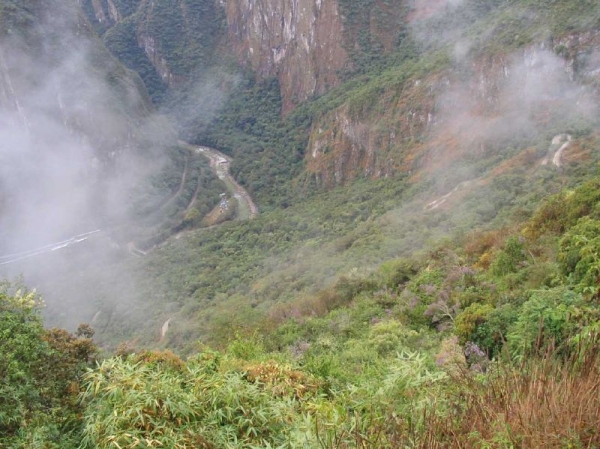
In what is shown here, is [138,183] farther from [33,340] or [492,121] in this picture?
[33,340]

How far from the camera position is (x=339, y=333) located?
1392 centimetres

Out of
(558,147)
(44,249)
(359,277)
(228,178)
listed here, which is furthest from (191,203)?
(359,277)

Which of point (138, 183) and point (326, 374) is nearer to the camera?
point (326, 374)

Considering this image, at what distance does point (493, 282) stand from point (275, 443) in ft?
29.2

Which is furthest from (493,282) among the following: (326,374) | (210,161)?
(210,161)

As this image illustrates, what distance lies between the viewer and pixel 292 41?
81.6 m

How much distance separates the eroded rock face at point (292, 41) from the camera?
72.8 meters

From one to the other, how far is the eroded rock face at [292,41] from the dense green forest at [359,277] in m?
2.43

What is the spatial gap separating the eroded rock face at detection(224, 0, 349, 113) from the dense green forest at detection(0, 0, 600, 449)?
95.6 inches

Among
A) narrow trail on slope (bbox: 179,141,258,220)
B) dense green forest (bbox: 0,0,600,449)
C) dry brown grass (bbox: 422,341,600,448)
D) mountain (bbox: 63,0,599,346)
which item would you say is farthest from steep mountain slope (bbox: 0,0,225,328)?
dry brown grass (bbox: 422,341,600,448)

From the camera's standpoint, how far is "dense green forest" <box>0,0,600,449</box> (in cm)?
455

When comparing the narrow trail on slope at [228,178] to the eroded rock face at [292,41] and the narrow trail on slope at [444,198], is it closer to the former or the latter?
the eroded rock face at [292,41]

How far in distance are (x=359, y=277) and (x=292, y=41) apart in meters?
70.1

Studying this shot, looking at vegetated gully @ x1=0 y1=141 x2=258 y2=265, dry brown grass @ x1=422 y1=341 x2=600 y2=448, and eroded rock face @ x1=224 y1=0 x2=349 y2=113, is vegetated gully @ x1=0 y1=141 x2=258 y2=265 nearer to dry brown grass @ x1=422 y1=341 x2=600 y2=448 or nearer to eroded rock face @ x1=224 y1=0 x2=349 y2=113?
eroded rock face @ x1=224 y1=0 x2=349 y2=113
